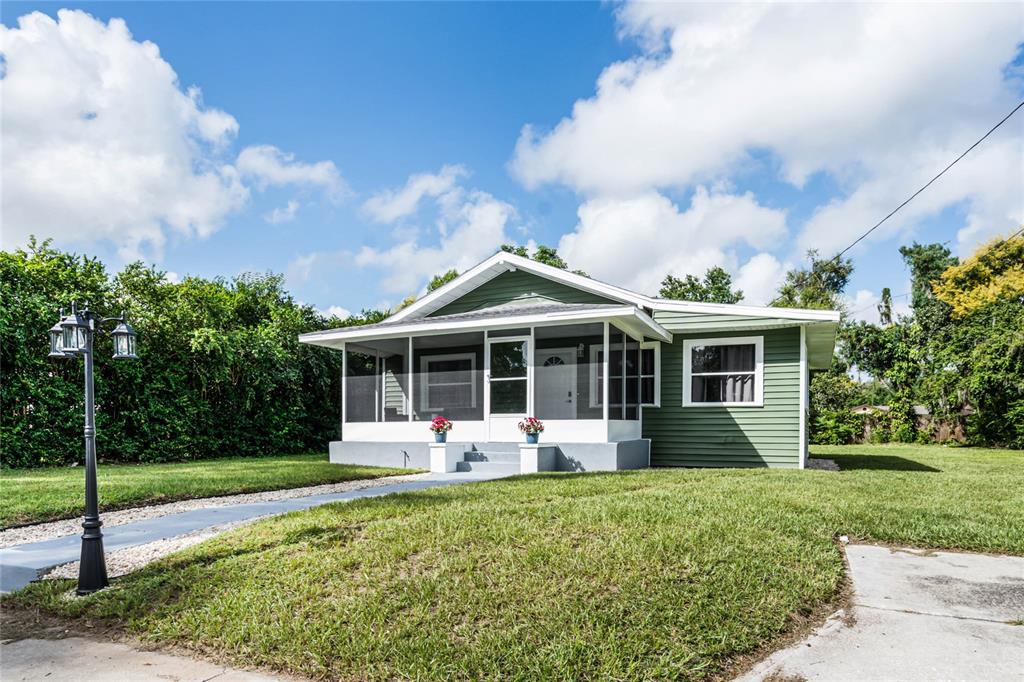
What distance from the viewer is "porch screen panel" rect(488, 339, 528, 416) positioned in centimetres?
1111

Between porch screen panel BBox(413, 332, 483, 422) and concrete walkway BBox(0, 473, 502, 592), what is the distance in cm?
386

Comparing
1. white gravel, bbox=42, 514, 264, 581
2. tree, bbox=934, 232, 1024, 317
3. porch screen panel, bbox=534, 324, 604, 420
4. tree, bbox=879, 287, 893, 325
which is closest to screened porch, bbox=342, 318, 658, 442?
porch screen panel, bbox=534, 324, 604, 420

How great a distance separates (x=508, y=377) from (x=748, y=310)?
4.57 meters

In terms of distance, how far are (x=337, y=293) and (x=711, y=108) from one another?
14.9 metres

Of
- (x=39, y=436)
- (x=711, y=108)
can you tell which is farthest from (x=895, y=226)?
(x=39, y=436)

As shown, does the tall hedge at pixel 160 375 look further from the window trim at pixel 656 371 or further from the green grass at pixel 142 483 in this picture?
the window trim at pixel 656 371

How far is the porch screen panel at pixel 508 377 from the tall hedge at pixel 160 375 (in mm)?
5915

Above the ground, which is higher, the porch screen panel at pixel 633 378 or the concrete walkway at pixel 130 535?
the porch screen panel at pixel 633 378

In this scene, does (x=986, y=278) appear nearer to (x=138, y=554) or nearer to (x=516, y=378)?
(x=516, y=378)

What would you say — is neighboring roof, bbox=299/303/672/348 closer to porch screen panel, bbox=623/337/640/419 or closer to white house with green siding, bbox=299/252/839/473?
white house with green siding, bbox=299/252/839/473

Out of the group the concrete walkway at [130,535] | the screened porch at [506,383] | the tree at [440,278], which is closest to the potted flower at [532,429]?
the screened porch at [506,383]

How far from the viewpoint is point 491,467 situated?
10.7 meters

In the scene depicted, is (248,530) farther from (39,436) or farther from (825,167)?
(825,167)

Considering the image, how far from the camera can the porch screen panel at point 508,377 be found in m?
11.1
